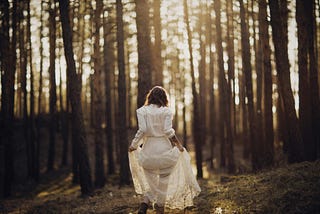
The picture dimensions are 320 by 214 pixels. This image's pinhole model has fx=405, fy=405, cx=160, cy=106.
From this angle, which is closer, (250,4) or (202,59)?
(250,4)

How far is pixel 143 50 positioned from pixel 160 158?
19.4ft

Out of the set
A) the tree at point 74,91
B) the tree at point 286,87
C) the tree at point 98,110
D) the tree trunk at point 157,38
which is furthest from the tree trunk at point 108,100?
the tree at point 286,87

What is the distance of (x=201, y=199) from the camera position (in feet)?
35.9

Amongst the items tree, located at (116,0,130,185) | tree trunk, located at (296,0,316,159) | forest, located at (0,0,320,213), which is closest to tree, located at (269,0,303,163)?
forest, located at (0,0,320,213)

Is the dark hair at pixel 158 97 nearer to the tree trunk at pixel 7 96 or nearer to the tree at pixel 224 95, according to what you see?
the tree at pixel 224 95

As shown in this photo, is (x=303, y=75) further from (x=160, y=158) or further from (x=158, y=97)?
(x=160, y=158)

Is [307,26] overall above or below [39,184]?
above

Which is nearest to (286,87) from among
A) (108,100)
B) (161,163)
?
(161,163)

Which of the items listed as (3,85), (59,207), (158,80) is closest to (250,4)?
(158,80)

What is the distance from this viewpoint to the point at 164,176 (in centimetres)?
903

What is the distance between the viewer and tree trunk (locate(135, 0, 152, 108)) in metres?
13.9

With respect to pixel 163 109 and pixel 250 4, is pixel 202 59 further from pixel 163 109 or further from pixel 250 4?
pixel 163 109

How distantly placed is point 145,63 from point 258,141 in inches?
274

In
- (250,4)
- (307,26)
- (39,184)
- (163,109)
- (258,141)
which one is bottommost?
(39,184)
